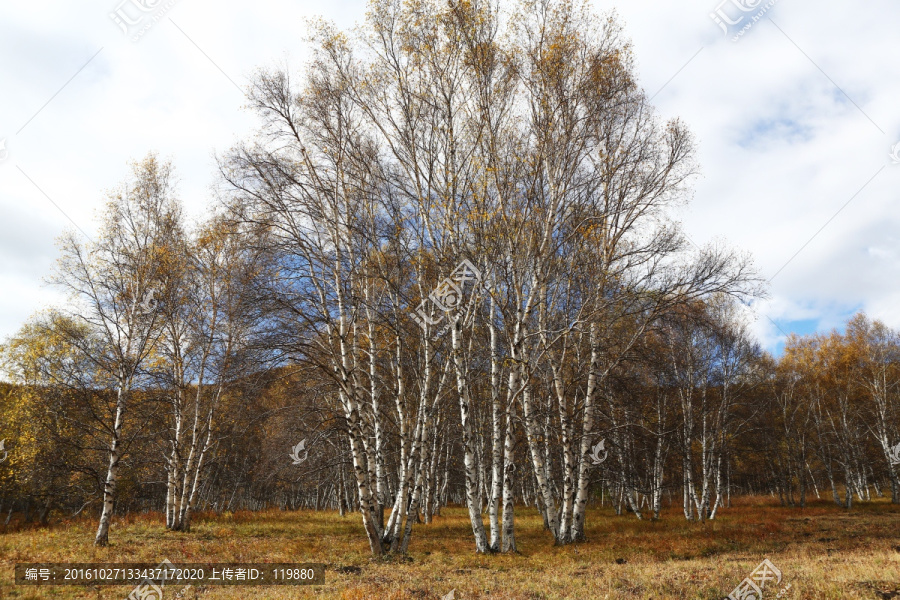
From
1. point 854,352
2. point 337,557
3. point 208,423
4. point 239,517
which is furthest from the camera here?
point 854,352

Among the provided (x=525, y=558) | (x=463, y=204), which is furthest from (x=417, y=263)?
(x=525, y=558)

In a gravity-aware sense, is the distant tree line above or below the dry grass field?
above

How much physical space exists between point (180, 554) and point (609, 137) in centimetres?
1634

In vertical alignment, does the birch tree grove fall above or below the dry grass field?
above

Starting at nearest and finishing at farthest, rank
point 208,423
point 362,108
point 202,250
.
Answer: point 362,108 < point 208,423 < point 202,250

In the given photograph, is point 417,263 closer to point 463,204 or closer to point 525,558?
point 463,204

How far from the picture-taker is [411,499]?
454 inches

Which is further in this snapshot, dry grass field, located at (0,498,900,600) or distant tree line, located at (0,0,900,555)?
distant tree line, located at (0,0,900,555)

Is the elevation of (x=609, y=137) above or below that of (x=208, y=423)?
above

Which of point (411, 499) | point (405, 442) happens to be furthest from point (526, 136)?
point (411, 499)

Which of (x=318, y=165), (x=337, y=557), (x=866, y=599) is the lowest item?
(x=337, y=557)

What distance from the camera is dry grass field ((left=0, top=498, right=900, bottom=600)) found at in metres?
7.31

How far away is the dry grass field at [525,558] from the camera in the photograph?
731 cm

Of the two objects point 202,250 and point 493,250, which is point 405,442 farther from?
point 202,250
